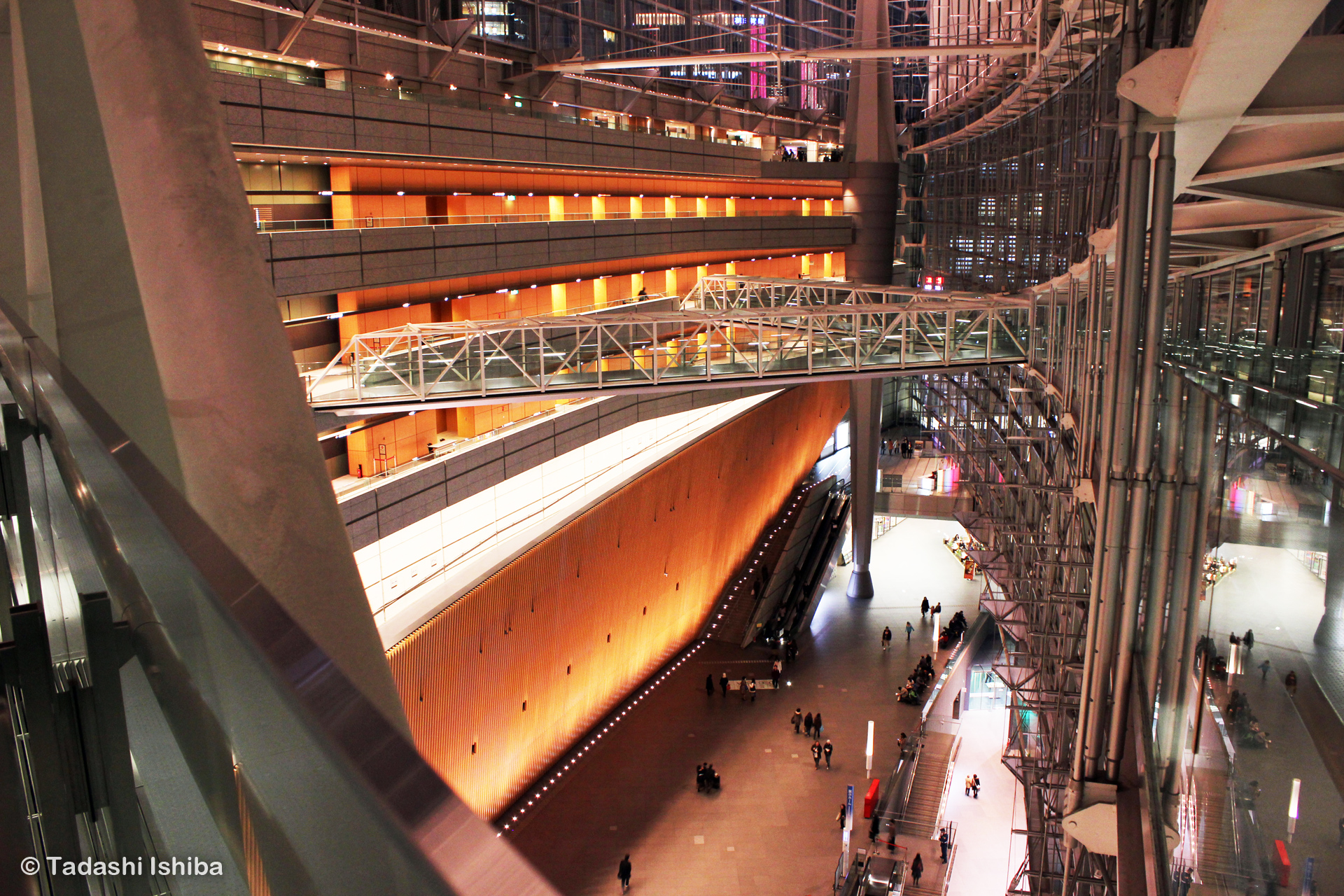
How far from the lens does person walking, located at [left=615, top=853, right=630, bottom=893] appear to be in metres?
17.6

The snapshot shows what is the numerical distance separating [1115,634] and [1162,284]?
3.19 meters

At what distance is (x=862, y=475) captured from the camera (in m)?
35.7

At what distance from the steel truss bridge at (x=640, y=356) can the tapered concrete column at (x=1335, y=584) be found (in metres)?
13.0

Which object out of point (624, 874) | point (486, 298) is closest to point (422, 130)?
point (486, 298)

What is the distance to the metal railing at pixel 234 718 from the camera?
675mm

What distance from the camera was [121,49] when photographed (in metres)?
4.02

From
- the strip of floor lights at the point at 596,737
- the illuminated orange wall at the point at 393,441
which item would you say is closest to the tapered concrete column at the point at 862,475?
the strip of floor lights at the point at 596,737

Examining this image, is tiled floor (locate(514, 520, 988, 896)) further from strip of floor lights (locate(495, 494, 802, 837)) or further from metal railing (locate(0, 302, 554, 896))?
metal railing (locate(0, 302, 554, 896))

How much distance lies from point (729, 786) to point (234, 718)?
21926mm

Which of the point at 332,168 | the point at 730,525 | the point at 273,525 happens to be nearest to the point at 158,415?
the point at 273,525

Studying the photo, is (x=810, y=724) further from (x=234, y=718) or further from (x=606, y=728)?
(x=234, y=718)

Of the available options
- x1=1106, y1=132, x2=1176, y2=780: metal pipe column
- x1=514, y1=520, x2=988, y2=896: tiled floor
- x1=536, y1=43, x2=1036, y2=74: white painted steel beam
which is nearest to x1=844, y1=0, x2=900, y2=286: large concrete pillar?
x1=536, y1=43, x2=1036, y2=74: white painted steel beam

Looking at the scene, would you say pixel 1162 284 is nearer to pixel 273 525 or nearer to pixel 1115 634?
pixel 1115 634

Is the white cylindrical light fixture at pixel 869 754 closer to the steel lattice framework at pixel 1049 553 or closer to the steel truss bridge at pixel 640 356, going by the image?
the steel lattice framework at pixel 1049 553
